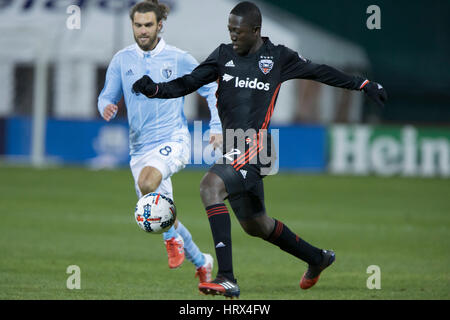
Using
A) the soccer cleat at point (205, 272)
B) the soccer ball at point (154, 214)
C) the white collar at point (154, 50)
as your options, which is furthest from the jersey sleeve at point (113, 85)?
the soccer cleat at point (205, 272)

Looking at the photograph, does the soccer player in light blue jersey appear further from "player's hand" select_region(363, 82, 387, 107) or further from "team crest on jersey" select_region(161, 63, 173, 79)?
"player's hand" select_region(363, 82, 387, 107)

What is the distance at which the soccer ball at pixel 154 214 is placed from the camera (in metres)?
7.07

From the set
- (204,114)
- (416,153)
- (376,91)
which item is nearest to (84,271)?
(376,91)

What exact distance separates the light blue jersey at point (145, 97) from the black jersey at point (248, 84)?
106 centimetres

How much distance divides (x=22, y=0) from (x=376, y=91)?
70.4 ft

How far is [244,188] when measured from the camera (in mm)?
6746

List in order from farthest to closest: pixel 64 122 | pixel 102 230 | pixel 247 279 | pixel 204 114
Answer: pixel 204 114
pixel 64 122
pixel 102 230
pixel 247 279

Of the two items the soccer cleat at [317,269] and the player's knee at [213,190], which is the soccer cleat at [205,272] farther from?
the player's knee at [213,190]

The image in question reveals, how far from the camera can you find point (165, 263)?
9.30 m

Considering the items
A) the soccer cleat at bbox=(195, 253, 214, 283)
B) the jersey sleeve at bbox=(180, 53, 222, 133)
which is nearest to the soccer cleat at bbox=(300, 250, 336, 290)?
the soccer cleat at bbox=(195, 253, 214, 283)

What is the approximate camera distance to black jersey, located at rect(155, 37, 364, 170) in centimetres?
679

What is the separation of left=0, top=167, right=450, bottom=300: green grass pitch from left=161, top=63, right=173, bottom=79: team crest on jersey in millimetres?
1930
